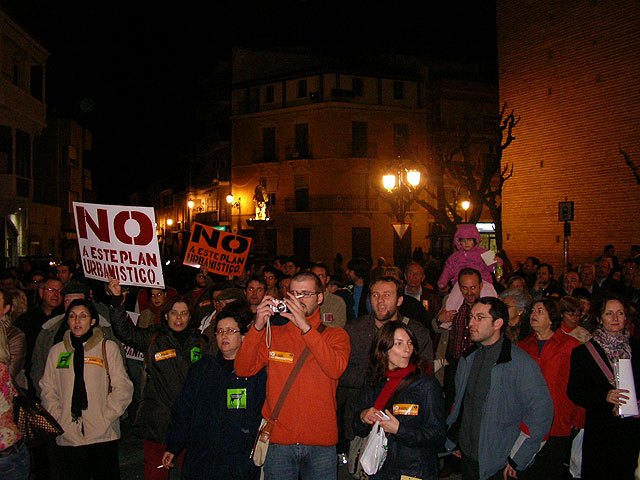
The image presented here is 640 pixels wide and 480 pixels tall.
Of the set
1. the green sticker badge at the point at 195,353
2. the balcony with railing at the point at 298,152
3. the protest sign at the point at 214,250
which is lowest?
the green sticker badge at the point at 195,353

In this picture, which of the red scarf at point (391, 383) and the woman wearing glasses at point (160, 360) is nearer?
the red scarf at point (391, 383)

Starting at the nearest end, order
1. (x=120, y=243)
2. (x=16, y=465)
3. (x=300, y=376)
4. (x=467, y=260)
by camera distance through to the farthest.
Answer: (x=16, y=465) < (x=300, y=376) < (x=120, y=243) < (x=467, y=260)

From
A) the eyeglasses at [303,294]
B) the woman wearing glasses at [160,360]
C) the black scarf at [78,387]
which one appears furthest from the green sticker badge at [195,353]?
the eyeglasses at [303,294]

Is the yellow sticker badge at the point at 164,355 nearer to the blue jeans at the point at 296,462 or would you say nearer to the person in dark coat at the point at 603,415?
the blue jeans at the point at 296,462

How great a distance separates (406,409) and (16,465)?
2.68 meters

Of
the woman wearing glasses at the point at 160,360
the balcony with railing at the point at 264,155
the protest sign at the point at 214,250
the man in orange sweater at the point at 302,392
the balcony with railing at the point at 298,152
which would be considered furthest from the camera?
the balcony with railing at the point at 264,155

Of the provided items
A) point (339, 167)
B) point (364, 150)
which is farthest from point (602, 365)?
point (364, 150)

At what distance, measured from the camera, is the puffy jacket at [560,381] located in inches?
199

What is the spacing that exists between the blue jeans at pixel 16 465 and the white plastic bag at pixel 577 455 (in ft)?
14.1

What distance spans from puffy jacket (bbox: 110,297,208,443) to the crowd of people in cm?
1

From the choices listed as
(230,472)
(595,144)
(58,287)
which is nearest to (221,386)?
(230,472)

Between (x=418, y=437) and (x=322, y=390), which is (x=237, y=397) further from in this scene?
(x=418, y=437)

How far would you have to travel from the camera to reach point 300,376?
4332 millimetres

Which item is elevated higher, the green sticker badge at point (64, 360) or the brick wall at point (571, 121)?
the brick wall at point (571, 121)
